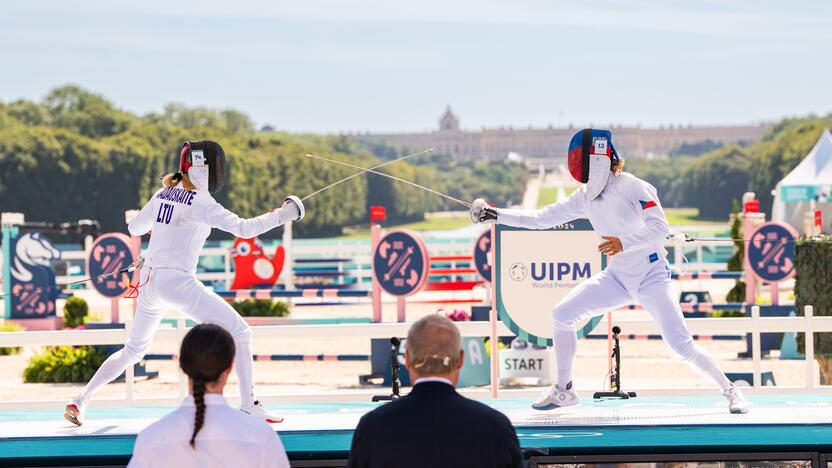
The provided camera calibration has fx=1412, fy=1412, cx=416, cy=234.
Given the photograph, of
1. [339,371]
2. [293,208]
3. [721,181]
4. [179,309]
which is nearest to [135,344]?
[179,309]

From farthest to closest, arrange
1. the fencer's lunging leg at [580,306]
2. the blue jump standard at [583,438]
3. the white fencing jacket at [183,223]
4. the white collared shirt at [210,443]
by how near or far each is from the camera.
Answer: the fencer's lunging leg at [580,306] → the white fencing jacket at [183,223] → the blue jump standard at [583,438] → the white collared shirt at [210,443]

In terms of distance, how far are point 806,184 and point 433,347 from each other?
33491mm

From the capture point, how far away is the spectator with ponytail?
4.64 metres

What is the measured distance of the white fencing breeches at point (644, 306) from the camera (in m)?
7.92

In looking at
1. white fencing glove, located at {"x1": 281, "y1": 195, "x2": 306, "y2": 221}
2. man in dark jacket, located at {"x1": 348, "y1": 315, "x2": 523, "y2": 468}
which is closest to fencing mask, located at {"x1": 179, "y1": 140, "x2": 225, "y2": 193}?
white fencing glove, located at {"x1": 281, "y1": 195, "x2": 306, "y2": 221}

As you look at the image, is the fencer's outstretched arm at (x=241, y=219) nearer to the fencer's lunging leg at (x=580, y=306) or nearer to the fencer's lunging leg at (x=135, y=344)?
the fencer's lunging leg at (x=135, y=344)

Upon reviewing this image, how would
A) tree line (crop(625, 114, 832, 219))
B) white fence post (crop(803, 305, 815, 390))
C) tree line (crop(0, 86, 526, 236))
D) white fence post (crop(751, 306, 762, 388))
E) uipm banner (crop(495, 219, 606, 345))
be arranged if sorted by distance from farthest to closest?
1. tree line (crop(625, 114, 832, 219))
2. tree line (crop(0, 86, 526, 236))
3. white fence post (crop(751, 306, 762, 388))
4. white fence post (crop(803, 305, 815, 390))
5. uipm banner (crop(495, 219, 606, 345))

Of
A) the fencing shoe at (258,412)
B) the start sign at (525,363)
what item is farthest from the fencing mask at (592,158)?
the start sign at (525,363)

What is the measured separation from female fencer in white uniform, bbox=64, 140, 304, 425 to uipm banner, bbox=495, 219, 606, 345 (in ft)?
6.67

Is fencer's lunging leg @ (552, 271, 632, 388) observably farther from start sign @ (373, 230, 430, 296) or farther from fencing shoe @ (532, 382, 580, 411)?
start sign @ (373, 230, 430, 296)

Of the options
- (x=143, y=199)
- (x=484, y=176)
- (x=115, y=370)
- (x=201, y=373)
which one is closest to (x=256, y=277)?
(x=115, y=370)

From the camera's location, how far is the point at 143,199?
6931 centimetres

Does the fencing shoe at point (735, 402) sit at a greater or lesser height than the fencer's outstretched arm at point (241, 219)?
lesser

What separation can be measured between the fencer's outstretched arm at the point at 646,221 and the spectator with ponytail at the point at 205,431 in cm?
376
